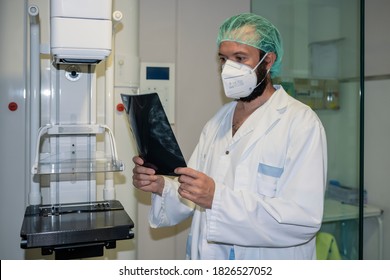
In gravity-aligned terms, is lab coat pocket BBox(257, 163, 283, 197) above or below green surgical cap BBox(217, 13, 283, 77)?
below

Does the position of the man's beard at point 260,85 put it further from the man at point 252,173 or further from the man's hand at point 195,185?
the man's hand at point 195,185

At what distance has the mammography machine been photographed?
3.76 ft

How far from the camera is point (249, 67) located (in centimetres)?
135

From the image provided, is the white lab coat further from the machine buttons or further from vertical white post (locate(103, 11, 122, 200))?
the machine buttons

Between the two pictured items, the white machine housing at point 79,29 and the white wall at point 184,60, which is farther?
the white wall at point 184,60

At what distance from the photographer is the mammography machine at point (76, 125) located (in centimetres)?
115

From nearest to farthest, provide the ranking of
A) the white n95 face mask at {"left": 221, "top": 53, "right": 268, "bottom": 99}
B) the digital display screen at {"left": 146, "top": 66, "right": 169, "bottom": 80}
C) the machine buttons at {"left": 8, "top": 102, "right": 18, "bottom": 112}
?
the white n95 face mask at {"left": 221, "top": 53, "right": 268, "bottom": 99}
the machine buttons at {"left": 8, "top": 102, "right": 18, "bottom": 112}
the digital display screen at {"left": 146, "top": 66, "right": 169, "bottom": 80}

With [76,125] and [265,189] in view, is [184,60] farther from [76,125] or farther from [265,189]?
[265,189]

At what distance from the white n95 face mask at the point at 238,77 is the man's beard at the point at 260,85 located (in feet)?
0.07

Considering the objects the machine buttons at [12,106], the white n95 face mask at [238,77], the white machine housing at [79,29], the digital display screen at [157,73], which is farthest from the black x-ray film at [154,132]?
the digital display screen at [157,73]

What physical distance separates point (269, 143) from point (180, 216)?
44cm

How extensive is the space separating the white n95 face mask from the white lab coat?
98 mm

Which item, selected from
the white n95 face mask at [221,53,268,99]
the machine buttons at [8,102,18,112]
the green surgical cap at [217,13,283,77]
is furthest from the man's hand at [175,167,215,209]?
the machine buttons at [8,102,18,112]

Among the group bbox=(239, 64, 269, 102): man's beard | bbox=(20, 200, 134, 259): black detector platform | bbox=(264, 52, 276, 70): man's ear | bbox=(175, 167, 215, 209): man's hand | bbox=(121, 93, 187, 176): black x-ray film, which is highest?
bbox=(264, 52, 276, 70): man's ear
